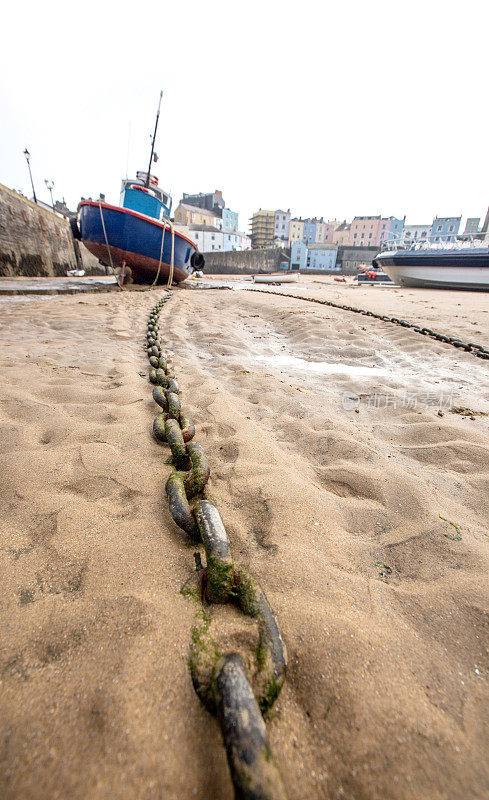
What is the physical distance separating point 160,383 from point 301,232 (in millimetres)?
85199

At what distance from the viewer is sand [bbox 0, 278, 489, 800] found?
0.67 metres

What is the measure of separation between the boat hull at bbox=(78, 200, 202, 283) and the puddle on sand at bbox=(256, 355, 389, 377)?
8.01 metres

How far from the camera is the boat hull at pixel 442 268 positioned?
48.4ft

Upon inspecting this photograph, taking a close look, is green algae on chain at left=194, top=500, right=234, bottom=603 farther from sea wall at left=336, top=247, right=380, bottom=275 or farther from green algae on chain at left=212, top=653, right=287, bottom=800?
sea wall at left=336, top=247, right=380, bottom=275

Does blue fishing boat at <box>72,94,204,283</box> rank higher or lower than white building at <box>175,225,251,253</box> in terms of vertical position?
lower

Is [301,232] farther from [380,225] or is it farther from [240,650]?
[240,650]

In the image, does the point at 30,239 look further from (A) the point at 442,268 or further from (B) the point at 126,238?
(A) the point at 442,268

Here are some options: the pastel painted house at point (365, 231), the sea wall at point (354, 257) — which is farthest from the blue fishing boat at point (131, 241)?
the pastel painted house at point (365, 231)

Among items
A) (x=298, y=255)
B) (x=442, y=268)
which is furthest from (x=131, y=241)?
(x=298, y=255)

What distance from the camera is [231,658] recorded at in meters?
0.71

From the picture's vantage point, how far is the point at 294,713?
29.5 inches

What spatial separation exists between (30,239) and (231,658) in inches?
519

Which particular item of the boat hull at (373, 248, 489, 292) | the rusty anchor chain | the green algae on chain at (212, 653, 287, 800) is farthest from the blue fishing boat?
the boat hull at (373, 248, 489, 292)

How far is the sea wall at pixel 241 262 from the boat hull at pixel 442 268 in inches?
854
